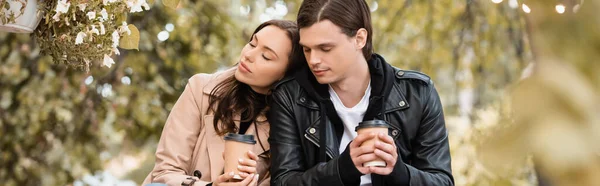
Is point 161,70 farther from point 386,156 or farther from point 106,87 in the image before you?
point 386,156

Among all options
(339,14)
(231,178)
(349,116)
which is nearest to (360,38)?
(339,14)

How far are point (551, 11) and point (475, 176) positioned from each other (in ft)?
19.2

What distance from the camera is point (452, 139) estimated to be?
747 centimetres

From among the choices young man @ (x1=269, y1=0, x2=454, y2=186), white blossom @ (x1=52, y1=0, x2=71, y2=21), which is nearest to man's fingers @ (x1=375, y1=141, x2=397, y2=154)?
young man @ (x1=269, y1=0, x2=454, y2=186)

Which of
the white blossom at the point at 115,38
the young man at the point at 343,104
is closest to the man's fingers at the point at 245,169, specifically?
the young man at the point at 343,104

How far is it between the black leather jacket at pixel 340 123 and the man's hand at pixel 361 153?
0.26 meters

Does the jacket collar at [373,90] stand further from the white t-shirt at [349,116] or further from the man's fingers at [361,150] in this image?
the man's fingers at [361,150]

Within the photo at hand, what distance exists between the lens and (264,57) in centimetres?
230

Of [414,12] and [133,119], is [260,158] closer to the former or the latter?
[133,119]

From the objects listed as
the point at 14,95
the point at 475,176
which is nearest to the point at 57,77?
the point at 14,95

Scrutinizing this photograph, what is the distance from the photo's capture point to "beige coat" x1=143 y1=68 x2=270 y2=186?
7.75 feet

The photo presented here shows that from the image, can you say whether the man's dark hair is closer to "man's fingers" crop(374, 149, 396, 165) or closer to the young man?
the young man

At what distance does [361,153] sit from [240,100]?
0.56 meters

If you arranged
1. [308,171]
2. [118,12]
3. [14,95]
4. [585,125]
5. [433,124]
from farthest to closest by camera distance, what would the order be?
[14,95], [433,124], [308,171], [118,12], [585,125]
